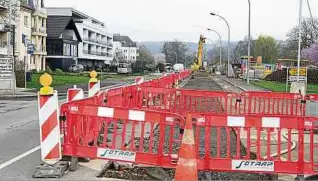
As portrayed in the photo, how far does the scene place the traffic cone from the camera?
7.05 metres

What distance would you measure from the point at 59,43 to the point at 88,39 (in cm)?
2787

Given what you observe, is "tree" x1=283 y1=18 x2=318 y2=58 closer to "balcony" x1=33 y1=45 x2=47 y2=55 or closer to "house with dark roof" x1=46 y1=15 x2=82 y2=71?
"house with dark roof" x1=46 y1=15 x2=82 y2=71

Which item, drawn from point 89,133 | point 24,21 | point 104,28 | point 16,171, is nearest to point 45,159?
point 16,171

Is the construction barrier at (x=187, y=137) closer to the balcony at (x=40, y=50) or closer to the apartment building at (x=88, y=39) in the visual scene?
the balcony at (x=40, y=50)

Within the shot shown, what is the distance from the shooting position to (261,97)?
16672mm

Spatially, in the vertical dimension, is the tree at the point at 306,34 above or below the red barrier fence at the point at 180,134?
above

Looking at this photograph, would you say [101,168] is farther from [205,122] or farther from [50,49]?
[50,49]

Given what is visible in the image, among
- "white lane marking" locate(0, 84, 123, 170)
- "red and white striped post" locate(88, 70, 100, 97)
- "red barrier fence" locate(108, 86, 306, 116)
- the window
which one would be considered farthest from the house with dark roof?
"white lane marking" locate(0, 84, 123, 170)

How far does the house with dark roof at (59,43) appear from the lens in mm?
89188

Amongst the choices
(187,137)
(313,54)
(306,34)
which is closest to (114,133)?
(187,137)

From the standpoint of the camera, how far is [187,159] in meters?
7.10

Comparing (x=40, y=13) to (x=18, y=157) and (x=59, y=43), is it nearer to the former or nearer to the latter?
(x=59, y=43)

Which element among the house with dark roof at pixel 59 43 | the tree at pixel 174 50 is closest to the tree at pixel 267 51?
the tree at pixel 174 50

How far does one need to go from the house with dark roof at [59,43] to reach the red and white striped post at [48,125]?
82089 mm
